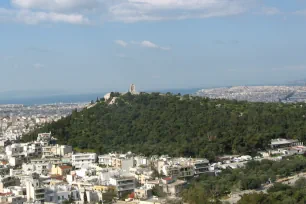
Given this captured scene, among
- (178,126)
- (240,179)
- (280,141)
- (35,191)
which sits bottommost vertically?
(35,191)

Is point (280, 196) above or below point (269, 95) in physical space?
below

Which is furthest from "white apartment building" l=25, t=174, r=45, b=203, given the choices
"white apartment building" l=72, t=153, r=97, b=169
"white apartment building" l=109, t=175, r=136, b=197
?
"white apartment building" l=72, t=153, r=97, b=169

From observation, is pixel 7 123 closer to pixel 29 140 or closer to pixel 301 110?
pixel 29 140

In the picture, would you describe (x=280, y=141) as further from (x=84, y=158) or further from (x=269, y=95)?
(x=269, y=95)

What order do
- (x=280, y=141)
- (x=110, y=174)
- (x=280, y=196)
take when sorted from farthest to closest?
(x=280, y=141)
(x=110, y=174)
(x=280, y=196)

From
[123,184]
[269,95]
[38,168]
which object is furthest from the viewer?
[269,95]

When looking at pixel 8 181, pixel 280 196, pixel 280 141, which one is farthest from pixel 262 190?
pixel 8 181

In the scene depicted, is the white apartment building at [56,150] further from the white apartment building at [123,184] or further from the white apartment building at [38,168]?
the white apartment building at [123,184]

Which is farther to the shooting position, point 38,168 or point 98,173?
point 38,168
